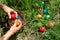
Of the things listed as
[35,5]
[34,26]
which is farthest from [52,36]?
[35,5]

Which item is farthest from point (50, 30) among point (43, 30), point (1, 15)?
point (1, 15)

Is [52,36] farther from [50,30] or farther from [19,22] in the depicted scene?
[19,22]

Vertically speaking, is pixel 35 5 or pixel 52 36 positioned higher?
pixel 35 5

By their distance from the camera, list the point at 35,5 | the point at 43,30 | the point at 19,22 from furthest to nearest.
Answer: the point at 35,5 < the point at 43,30 < the point at 19,22

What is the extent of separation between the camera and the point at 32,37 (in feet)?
11.6

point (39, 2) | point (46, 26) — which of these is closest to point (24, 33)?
point (46, 26)

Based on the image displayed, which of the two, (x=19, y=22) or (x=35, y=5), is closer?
(x=19, y=22)

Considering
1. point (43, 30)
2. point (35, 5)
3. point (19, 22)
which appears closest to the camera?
point (19, 22)

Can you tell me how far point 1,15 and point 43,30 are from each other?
0.74m

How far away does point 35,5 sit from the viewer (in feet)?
12.5

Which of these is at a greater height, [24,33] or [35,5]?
[35,5]

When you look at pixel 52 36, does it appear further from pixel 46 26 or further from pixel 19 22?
pixel 19 22

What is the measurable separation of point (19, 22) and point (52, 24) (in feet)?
2.21

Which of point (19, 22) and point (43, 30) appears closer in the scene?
point (19, 22)
